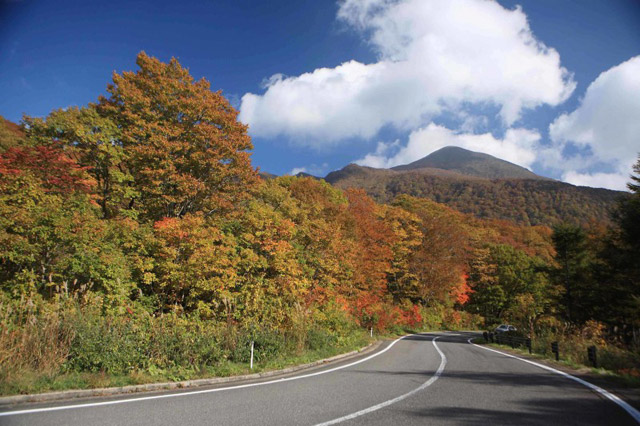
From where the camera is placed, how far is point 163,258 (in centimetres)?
1309

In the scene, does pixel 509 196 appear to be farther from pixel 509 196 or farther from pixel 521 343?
pixel 521 343

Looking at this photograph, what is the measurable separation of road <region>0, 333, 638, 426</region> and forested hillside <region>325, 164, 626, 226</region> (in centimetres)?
8195

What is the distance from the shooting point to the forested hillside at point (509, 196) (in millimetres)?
91131

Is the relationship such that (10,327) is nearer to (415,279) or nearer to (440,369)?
(440,369)

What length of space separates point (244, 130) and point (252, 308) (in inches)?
423

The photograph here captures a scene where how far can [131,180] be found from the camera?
15.4 meters

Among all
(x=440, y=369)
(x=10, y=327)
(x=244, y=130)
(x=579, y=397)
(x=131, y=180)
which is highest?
(x=244, y=130)

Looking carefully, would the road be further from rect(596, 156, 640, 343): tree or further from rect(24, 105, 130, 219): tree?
rect(596, 156, 640, 343): tree

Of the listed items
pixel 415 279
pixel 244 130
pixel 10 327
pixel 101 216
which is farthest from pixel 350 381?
pixel 415 279

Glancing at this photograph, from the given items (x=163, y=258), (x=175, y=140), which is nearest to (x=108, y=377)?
(x=163, y=258)

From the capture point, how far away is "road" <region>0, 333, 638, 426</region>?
15.8ft

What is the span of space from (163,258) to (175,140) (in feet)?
21.8

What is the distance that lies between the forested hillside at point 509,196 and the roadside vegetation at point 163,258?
70.8 meters

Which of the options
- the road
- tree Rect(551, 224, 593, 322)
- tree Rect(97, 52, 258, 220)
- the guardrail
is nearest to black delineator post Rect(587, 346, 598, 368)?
the guardrail
